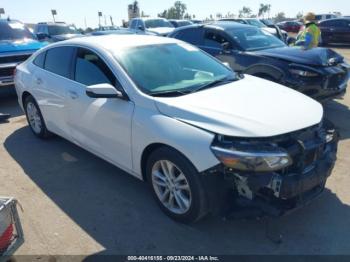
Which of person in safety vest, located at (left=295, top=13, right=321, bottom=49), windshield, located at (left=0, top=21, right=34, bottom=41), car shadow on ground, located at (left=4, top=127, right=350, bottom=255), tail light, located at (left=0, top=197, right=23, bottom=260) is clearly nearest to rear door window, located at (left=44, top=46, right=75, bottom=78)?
car shadow on ground, located at (left=4, top=127, right=350, bottom=255)

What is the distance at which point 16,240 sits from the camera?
2668 millimetres

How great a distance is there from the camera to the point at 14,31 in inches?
349

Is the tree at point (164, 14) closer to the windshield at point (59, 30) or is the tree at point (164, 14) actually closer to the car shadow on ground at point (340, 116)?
the windshield at point (59, 30)

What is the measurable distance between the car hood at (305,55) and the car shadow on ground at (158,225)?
9.61 ft

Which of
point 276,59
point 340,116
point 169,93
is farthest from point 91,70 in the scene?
point 340,116

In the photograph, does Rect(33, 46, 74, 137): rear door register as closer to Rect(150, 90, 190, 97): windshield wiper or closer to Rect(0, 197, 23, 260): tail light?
Rect(150, 90, 190, 97): windshield wiper

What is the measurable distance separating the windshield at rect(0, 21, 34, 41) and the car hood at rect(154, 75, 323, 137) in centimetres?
701

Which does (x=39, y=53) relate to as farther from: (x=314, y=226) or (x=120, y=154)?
(x=314, y=226)

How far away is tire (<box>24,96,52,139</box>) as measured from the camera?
208 inches

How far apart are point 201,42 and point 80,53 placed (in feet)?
12.4

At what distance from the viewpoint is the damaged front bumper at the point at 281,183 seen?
269 centimetres

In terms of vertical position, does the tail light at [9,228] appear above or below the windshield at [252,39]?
below

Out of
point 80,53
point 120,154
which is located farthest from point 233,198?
point 80,53

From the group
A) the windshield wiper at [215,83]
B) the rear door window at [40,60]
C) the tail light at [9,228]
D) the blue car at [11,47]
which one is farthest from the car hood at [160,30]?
the tail light at [9,228]
